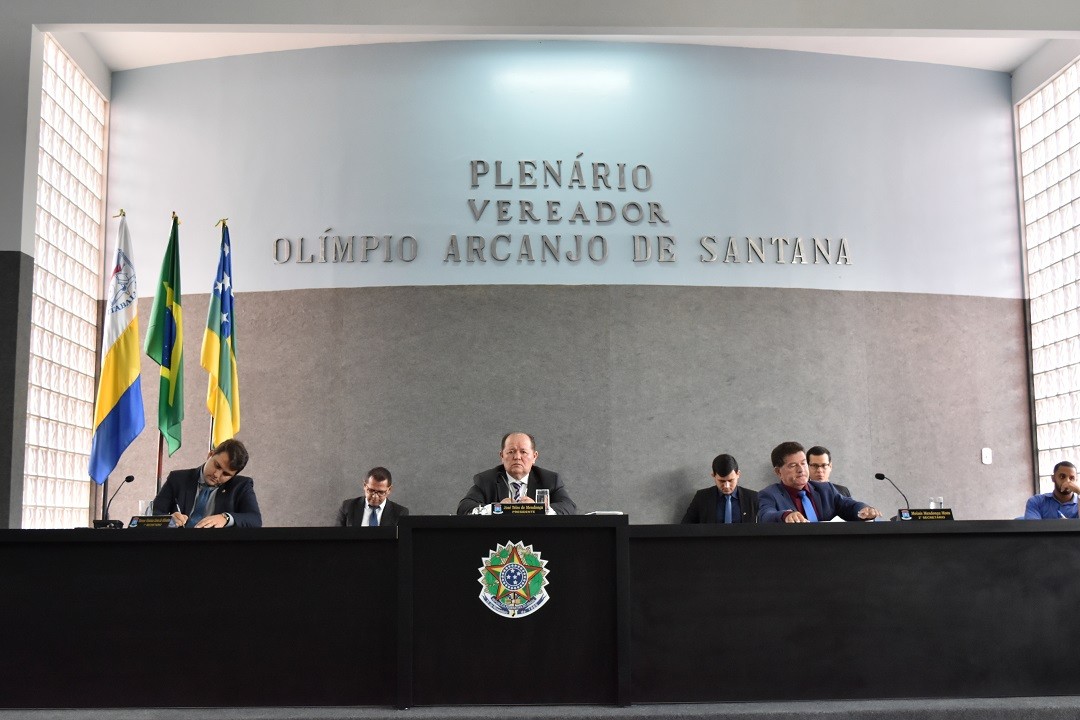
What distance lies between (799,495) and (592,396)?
2223 millimetres

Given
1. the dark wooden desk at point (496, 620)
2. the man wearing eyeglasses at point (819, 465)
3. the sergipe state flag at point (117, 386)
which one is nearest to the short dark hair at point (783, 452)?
the dark wooden desk at point (496, 620)

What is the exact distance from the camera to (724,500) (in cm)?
647

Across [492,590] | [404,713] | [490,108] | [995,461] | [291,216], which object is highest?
[490,108]

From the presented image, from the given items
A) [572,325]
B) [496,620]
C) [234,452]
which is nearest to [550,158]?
[572,325]

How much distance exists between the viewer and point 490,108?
7238 millimetres

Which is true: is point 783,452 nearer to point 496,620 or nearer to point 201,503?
point 496,620

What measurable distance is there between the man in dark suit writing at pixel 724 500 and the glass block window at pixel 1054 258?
2.14 meters

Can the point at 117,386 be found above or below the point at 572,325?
below

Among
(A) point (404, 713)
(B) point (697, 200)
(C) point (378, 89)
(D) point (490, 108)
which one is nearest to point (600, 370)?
(B) point (697, 200)

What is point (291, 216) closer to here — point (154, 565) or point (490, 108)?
point (490, 108)

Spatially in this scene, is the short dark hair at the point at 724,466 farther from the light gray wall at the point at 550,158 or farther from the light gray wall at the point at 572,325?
the light gray wall at the point at 550,158

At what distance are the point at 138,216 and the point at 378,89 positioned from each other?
175 cm

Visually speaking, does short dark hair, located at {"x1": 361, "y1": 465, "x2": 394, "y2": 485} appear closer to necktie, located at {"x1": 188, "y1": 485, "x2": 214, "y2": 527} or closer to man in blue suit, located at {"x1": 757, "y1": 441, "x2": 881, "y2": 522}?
necktie, located at {"x1": 188, "y1": 485, "x2": 214, "y2": 527}

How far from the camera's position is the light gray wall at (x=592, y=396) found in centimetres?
684
